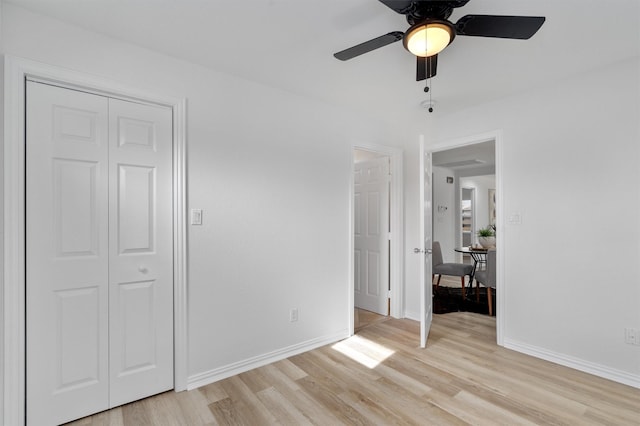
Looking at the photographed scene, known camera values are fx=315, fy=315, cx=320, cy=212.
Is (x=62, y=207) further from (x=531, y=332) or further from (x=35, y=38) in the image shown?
(x=531, y=332)

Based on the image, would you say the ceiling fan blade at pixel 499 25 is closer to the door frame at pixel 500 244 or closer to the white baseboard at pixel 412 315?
the door frame at pixel 500 244

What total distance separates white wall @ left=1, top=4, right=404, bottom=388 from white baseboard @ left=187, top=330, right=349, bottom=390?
2cm

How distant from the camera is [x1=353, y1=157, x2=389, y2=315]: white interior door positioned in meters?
3.91

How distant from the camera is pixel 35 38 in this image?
5.85 ft

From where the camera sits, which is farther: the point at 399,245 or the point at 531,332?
the point at 399,245

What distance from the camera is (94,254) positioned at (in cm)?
198

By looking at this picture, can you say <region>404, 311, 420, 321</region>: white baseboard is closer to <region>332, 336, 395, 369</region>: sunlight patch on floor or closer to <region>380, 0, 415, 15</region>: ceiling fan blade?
<region>332, 336, 395, 369</region>: sunlight patch on floor

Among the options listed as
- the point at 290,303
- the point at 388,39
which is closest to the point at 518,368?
the point at 290,303

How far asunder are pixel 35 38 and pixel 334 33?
1716 mm

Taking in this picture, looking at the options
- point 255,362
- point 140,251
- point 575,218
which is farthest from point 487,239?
point 140,251

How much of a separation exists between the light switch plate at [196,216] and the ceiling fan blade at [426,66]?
178cm

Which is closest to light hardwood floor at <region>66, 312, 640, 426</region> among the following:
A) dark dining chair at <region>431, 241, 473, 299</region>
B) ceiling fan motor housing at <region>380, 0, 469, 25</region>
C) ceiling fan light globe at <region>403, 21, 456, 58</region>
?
dark dining chair at <region>431, 241, 473, 299</region>

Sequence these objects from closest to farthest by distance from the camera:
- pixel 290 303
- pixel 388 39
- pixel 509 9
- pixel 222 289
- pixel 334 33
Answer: pixel 388 39
pixel 509 9
pixel 334 33
pixel 222 289
pixel 290 303

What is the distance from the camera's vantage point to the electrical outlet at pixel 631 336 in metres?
2.29
